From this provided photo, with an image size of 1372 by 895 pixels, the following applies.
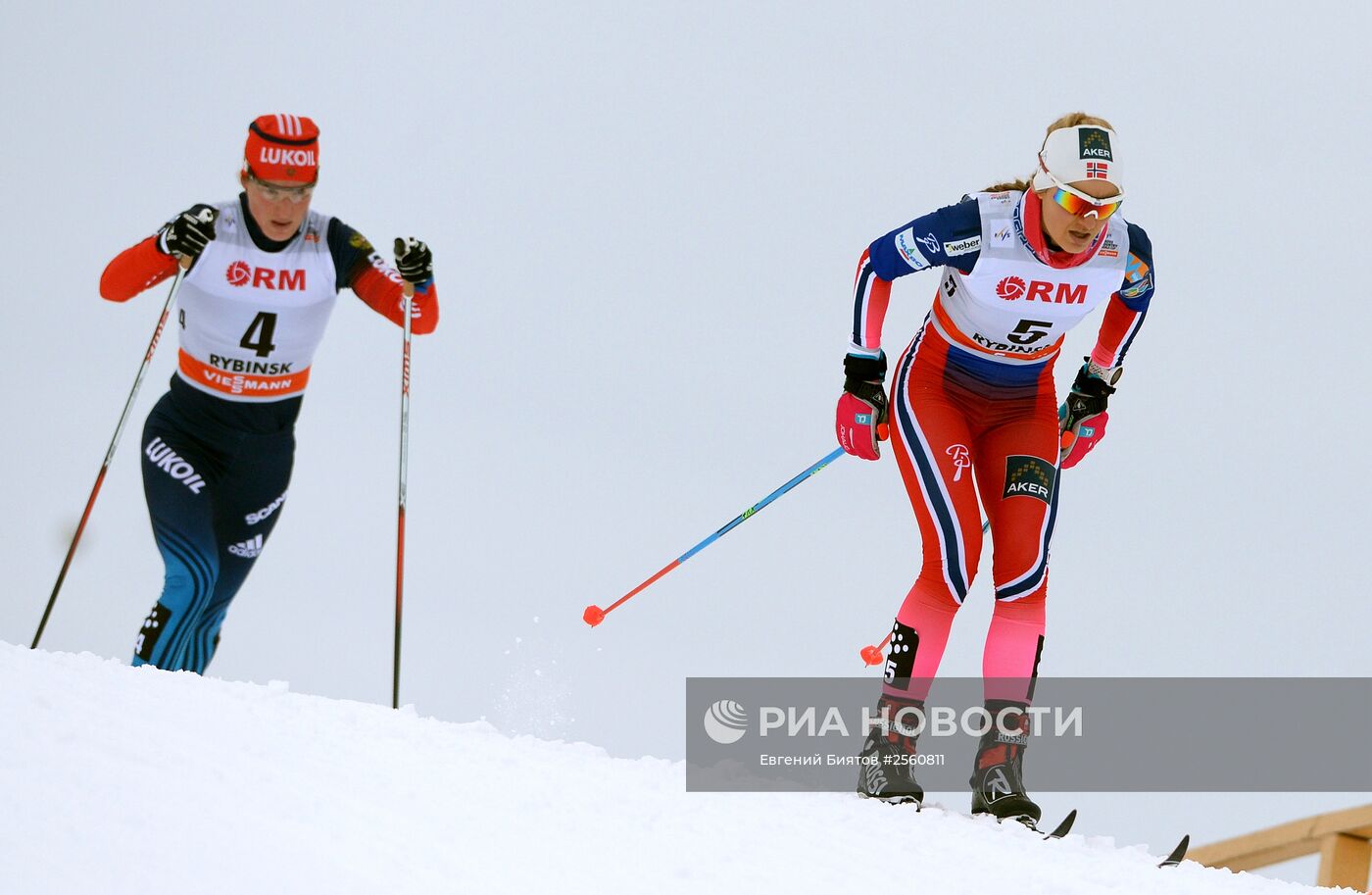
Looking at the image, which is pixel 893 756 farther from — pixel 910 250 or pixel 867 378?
pixel 910 250

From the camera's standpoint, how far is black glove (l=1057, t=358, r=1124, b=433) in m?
4.91

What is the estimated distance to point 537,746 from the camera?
13.8ft

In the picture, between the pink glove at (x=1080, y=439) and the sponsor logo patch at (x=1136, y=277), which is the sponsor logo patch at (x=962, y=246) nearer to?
the sponsor logo patch at (x=1136, y=277)

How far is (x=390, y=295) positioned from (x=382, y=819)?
247cm

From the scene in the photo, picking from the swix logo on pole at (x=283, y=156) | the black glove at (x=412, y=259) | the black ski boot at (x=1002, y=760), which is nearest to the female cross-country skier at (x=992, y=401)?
the black ski boot at (x=1002, y=760)

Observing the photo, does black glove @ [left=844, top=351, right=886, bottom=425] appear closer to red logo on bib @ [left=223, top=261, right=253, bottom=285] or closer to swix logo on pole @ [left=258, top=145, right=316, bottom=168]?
swix logo on pole @ [left=258, top=145, right=316, bottom=168]

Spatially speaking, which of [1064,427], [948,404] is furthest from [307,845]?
[1064,427]

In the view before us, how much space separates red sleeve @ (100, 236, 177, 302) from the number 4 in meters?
0.31

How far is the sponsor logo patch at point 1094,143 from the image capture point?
4324mm

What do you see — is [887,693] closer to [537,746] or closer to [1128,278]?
[537,746]

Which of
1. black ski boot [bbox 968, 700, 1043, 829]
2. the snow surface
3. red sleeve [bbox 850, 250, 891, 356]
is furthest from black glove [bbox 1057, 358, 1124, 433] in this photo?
the snow surface

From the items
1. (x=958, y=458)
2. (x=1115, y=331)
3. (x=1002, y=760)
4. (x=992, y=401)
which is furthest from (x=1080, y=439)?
(x=1002, y=760)

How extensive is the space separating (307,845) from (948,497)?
2.17 meters

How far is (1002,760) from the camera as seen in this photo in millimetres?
4285
